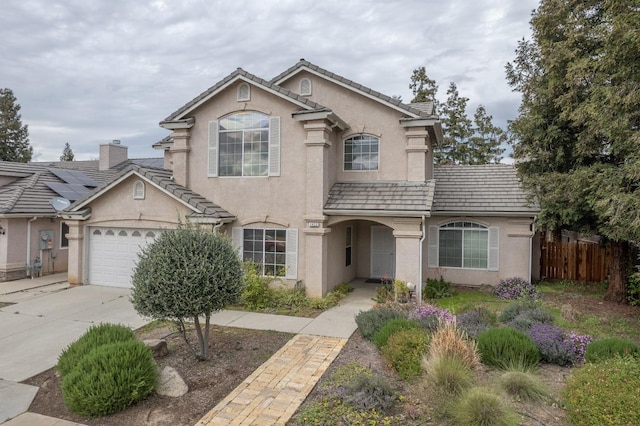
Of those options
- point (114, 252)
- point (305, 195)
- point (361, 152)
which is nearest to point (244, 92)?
point (305, 195)

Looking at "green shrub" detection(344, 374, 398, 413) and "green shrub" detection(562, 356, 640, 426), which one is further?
"green shrub" detection(344, 374, 398, 413)

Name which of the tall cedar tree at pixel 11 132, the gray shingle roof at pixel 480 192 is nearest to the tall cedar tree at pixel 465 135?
the gray shingle roof at pixel 480 192

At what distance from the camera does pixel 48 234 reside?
56.3ft

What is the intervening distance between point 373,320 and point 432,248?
7242 mm

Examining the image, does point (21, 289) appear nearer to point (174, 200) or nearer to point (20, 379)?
point (174, 200)

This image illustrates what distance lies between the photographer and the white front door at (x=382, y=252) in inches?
636

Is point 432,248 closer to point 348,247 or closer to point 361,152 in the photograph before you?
point 348,247

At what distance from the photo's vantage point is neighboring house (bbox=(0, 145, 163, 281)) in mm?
15797

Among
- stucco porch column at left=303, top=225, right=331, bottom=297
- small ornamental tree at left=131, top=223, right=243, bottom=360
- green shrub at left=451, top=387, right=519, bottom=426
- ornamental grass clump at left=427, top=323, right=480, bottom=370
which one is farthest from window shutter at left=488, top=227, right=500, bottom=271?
small ornamental tree at left=131, top=223, right=243, bottom=360

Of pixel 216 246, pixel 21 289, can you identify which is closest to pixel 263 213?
pixel 216 246

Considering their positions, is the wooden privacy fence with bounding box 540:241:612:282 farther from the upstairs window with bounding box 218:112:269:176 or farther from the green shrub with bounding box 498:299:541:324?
the upstairs window with bounding box 218:112:269:176

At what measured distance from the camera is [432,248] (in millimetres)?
15523

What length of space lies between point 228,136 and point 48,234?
10.2 metres

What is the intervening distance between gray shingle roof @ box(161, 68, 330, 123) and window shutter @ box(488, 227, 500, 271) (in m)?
8.01
